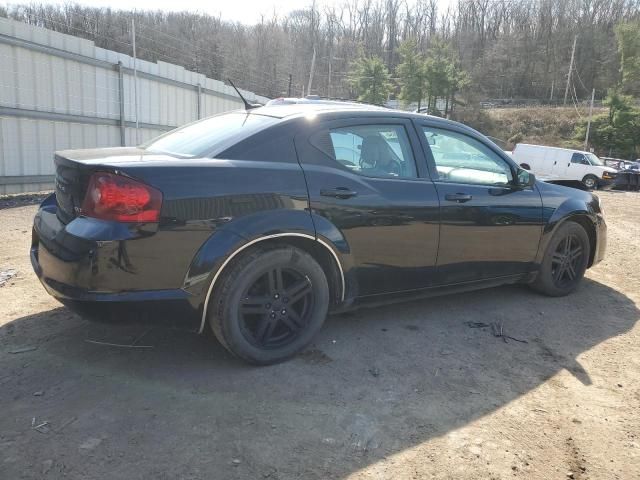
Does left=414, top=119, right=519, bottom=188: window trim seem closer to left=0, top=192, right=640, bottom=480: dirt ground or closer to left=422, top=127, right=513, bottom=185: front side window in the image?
left=422, top=127, right=513, bottom=185: front side window

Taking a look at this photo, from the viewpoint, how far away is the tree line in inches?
1607

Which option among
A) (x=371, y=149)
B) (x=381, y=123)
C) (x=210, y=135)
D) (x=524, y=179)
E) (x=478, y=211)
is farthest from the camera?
(x=524, y=179)

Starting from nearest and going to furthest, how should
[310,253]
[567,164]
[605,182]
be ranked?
[310,253] < [605,182] < [567,164]

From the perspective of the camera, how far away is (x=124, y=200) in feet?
8.57

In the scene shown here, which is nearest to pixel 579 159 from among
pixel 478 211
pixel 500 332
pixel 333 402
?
pixel 478 211

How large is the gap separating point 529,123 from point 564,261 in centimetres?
5578

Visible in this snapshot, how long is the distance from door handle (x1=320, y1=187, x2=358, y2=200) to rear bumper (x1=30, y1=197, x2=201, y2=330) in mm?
1007

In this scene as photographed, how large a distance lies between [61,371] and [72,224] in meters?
0.87

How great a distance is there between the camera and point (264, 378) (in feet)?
9.69

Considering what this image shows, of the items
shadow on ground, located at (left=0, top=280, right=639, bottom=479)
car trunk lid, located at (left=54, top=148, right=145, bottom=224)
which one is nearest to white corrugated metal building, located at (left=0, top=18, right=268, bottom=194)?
shadow on ground, located at (left=0, top=280, right=639, bottom=479)

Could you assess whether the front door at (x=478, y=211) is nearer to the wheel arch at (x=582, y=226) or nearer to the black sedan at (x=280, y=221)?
the black sedan at (x=280, y=221)

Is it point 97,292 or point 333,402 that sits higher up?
point 97,292

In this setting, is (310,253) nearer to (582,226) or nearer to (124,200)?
(124,200)

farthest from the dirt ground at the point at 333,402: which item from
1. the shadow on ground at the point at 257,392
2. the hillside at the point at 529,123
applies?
the hillside at the point at 529,123
